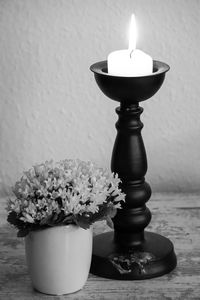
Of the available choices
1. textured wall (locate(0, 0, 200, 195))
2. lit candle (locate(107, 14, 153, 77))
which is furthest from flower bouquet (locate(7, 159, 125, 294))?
textured wall (locate(0, 0, 200, 195))

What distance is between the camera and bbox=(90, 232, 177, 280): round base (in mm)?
1073

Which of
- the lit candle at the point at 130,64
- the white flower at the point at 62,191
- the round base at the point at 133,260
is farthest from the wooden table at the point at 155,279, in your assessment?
the lit candle at the point at 130,64

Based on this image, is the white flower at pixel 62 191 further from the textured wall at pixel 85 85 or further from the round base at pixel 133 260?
the textured wall at pixel 85 85

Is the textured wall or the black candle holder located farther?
the textured wall

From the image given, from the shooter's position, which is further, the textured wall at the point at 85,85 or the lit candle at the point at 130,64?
Result: the textured wall at the point at 85,85

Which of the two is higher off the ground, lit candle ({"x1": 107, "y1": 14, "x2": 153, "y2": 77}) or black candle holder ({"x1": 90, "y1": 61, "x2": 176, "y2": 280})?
lit candle ({"x1": 107, "y1": 14, "x2": 153, "y2": 77})

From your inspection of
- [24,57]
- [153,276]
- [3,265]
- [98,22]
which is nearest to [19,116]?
[24,57]

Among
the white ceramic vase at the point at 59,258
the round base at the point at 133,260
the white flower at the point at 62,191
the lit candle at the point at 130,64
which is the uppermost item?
the lit candle at the point at 130,64

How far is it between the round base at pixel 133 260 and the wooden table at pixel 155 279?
0.04 ft

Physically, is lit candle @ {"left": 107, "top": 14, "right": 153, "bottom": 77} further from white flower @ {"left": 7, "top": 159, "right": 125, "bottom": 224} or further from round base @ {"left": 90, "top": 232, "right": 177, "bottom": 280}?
round base @ {"left": 90, "top": 232, "right": 177, "bottom": 280}

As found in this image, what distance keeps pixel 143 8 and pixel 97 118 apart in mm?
221

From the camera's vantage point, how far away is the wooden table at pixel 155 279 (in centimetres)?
102

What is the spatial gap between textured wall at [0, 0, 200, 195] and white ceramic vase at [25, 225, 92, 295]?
1.29 feet

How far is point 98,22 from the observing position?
52.5 inches
